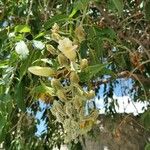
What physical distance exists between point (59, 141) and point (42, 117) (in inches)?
12.7

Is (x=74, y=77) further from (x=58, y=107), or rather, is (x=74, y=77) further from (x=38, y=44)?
(x=38, y=44)

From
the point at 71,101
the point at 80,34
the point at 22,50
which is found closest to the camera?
the point at 71,101

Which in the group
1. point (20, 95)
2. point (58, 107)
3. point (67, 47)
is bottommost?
point (20, 95)

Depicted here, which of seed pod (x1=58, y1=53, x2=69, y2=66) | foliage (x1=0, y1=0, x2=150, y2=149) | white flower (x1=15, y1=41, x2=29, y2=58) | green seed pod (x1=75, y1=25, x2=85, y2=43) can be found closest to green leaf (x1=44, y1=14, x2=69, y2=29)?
foliage (x1=0, y1=0, x2=150, y2=149)

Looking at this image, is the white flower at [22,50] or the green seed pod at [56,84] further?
the white flower at [22,50]

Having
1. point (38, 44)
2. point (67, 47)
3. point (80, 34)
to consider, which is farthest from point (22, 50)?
point (67, 47)

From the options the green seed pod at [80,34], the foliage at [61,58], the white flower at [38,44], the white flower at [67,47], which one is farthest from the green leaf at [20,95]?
the white flower at [67,47]

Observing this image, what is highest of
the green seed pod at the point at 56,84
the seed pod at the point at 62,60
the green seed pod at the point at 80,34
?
the green seed pod at the point at 80,34

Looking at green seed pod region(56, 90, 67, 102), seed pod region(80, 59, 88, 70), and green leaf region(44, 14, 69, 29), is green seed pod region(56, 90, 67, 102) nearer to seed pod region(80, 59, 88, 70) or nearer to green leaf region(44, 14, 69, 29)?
seed pod region(80, 59, 88, 70)

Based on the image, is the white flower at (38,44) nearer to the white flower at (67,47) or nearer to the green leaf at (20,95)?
the green leaf at (20,95)

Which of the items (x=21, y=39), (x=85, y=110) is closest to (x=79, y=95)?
(x=85, y=110)

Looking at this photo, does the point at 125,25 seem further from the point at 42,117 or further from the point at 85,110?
the point at 85,110

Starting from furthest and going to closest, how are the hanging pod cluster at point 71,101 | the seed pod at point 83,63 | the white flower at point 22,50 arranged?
the white flower at point 22,50 → the seed pod at point 83,63 → the hanging pod cluster at point 71,101

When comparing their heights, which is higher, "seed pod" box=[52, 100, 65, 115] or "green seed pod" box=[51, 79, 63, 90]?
"green seed pod" box=[51, 79, 63, 90]
